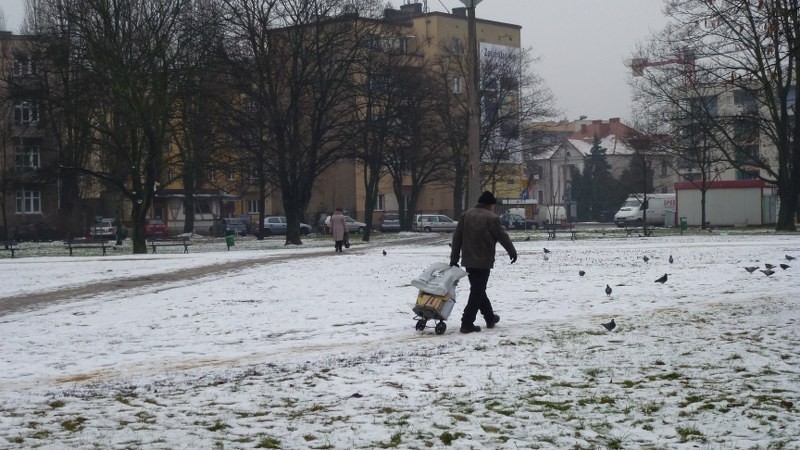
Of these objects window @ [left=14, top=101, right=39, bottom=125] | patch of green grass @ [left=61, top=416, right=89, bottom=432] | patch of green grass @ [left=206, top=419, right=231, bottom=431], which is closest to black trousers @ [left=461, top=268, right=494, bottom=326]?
patch of green grass @ [left=206, top=419, right=231, bottom=431]

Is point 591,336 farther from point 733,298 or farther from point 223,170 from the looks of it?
point 223,170

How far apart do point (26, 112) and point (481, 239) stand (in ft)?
165

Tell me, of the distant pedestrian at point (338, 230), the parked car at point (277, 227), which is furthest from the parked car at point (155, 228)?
the distant pedestrian at point (338, 230)

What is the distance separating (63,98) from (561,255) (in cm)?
2265

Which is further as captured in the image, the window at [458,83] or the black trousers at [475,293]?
the window at [458,83]

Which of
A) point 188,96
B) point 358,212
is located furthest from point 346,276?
point 358,212

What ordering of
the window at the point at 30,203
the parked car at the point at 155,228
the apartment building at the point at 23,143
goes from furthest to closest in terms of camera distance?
the window at the point at 30,203
the parked car at the point at 155,228
the apartment building at the point at 23,143

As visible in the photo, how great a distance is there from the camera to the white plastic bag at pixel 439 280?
1354 cm

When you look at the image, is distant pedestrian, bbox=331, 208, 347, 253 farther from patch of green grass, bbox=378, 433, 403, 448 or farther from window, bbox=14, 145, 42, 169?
window, bbox=14, 145, 42, 169

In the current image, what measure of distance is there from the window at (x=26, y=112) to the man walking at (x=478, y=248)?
112 feet

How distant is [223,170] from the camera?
1871 inches

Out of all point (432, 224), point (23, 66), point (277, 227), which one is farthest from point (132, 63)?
point (432, 224)

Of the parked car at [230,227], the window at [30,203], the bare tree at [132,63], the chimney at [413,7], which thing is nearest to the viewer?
the bare tree at [132,63]

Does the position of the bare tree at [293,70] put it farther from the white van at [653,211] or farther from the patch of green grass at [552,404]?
the white van at [653,211]
